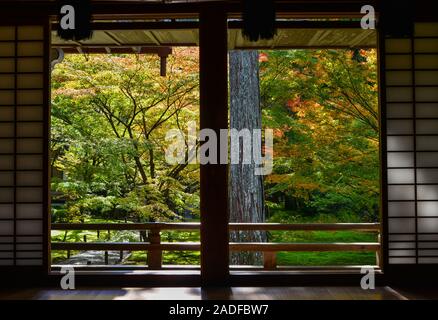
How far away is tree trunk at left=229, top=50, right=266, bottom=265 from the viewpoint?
721cm

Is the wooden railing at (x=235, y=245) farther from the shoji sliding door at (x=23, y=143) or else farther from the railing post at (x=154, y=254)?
the shoji sliding door at (x=23, y=143)

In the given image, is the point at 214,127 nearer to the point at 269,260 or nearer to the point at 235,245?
the point at 235,245

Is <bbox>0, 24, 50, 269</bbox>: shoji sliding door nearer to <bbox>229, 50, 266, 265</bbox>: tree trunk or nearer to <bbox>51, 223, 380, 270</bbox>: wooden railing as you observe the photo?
<bbox>51, 223, 380, 270</bbox>: wooden railing

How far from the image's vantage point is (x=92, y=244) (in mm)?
5398

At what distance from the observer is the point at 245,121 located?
7297 mm

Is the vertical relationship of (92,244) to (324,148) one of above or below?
below

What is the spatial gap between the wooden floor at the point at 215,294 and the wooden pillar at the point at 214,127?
0.27 m

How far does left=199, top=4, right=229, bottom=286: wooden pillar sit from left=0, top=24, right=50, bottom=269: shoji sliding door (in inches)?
59.4

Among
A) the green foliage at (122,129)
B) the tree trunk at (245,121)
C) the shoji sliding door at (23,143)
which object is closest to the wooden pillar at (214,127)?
the shoji sliding door at (23,143)

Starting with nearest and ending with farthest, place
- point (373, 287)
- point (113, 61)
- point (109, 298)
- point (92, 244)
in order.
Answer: point (109, 298) < point (373, 287) < point (92, 244) < point (113, 61)

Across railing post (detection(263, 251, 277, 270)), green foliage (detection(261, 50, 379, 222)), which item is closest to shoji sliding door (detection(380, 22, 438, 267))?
railing post (detection(263, 251, 277, 270))

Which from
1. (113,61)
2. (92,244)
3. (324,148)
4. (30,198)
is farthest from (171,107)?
(30,198)

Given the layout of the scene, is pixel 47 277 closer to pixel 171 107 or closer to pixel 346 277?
pixel 346 277

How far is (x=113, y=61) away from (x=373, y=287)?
600cm
